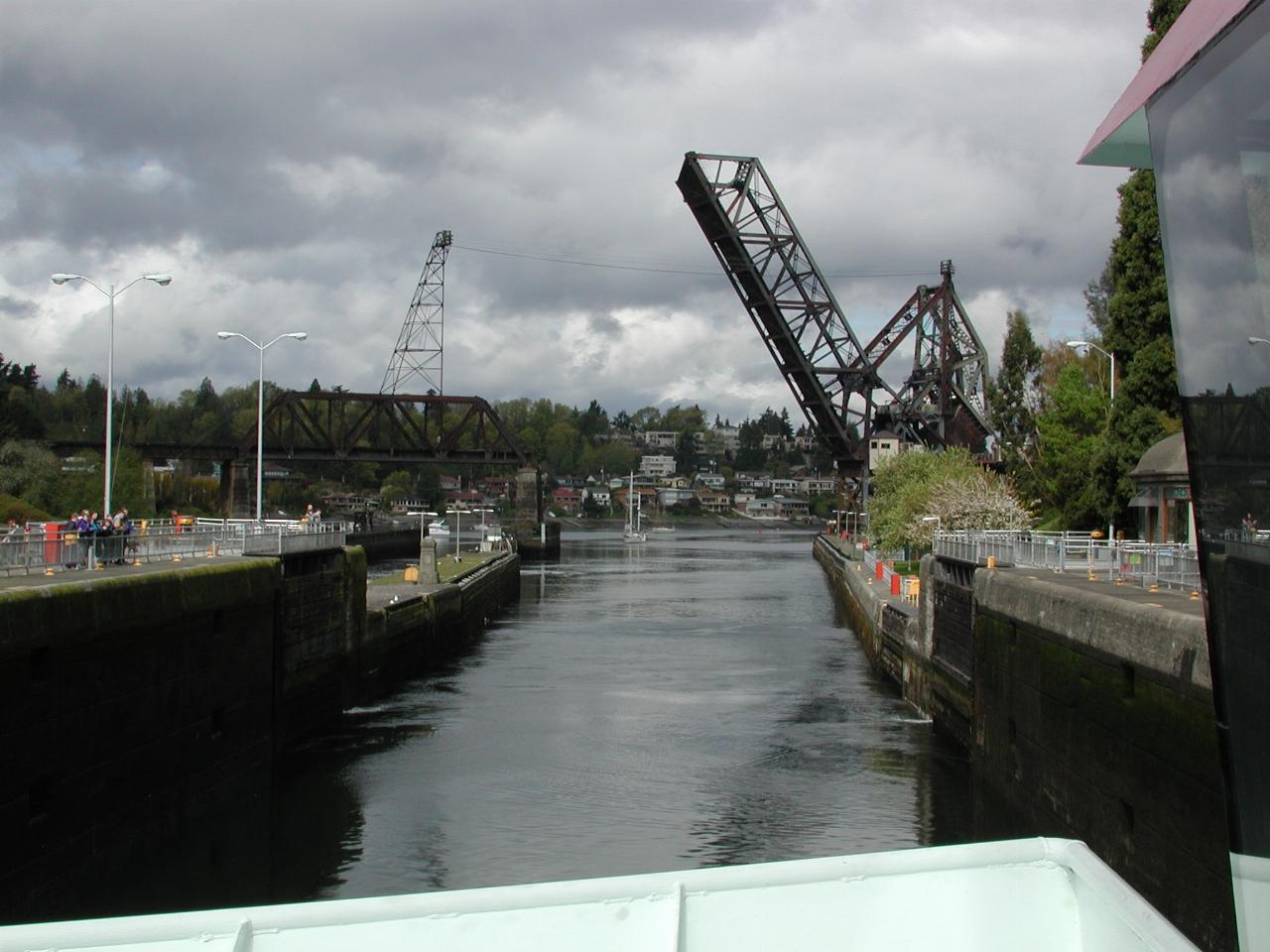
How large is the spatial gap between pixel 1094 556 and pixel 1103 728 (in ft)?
25.6

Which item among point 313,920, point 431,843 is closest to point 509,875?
point 431,843

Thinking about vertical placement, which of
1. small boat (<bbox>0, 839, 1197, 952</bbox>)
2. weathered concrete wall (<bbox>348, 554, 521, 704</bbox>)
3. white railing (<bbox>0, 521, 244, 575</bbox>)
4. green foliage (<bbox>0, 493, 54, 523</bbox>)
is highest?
green foliage (<bbox>0, 493, 54, 523</bbox>)

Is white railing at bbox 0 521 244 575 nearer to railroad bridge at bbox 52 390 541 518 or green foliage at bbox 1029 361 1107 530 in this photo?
green foliage at bbox 1029 361 1107 530

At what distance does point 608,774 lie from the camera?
17.0 meters

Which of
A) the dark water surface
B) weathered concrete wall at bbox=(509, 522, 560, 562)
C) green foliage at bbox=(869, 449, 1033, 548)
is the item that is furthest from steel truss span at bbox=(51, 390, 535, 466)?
the dark water surface

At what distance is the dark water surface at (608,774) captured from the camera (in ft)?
43.6

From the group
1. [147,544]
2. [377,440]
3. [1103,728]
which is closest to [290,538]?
[147,544]

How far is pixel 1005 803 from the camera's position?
48.8ft

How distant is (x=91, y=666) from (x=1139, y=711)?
904cm

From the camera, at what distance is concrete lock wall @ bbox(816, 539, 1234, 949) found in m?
8.84

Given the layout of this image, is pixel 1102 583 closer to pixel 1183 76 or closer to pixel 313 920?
pixel 1183 76

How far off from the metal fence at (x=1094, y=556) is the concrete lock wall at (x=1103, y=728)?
105 cm

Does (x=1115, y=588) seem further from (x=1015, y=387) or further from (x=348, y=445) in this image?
(x=348, y=445)

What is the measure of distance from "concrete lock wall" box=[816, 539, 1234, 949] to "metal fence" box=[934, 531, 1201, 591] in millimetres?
1052
